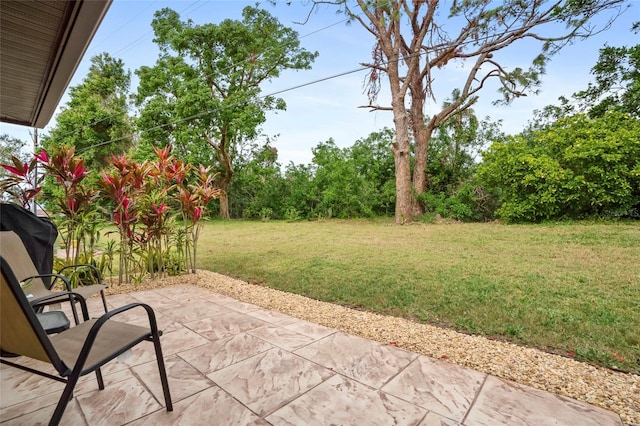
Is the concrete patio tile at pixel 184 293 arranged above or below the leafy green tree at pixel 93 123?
below

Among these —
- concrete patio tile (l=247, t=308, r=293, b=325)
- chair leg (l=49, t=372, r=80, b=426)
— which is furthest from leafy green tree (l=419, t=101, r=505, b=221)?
chair leg (l=49, t=372, r=80, b=426)

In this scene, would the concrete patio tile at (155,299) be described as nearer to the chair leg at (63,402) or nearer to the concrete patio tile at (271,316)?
the concrete patio tile at (271,316)

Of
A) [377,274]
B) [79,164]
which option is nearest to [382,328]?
[377,274]

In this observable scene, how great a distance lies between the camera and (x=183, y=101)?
40.4 ft

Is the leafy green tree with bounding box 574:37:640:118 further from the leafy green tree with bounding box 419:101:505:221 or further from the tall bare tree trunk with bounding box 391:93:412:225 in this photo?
the tall bare tree trunk with bounding box 391:93:412:225

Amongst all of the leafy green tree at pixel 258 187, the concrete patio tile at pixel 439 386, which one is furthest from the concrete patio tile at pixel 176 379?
the leafy green tree at pixel 258 187

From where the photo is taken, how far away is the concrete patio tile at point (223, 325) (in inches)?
98.0

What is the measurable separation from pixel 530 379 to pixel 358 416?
1.09 meters

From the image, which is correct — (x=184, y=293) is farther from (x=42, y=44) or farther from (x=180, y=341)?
(x=42, y=44)

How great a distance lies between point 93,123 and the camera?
14.5 m

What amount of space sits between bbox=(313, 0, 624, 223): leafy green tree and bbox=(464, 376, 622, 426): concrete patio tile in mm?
9499

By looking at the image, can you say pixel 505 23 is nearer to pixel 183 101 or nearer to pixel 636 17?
pixel 636 17

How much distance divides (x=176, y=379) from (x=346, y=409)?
0.99m

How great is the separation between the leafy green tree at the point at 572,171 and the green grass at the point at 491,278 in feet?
3.08
